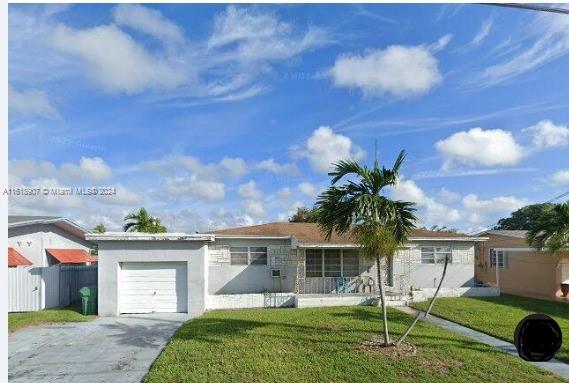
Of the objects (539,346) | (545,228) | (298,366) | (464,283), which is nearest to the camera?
(539,346)

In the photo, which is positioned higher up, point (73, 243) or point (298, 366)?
point (73, 243)

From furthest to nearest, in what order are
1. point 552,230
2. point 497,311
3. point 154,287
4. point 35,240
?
point 35,240 → point 552,230 → point 154,287 → point 497,311

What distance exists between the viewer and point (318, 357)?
934cm

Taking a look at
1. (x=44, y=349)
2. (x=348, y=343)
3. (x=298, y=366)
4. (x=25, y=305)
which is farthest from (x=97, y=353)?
(x=25, y=305)

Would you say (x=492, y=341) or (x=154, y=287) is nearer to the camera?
(x=492, y=341)

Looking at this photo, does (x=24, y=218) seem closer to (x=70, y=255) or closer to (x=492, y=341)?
(x=70, y=255)

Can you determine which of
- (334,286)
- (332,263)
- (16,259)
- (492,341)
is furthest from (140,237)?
(492,341)

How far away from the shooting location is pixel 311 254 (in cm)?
2019

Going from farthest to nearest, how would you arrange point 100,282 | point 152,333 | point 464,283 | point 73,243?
point 73,243
point 464,283
point 100,282
point 152,333

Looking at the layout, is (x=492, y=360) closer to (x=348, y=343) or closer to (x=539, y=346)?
(x=348, y=343)

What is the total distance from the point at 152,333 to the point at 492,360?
8.99 meters

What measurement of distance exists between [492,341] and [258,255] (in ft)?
35.5

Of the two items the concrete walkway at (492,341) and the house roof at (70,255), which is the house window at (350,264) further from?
the house roof at (70,255)

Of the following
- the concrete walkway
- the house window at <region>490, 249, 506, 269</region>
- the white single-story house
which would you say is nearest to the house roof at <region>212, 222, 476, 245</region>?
the white single-story house
